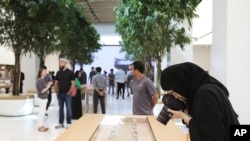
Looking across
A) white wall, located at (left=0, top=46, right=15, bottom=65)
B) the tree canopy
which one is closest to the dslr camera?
the tree canopy

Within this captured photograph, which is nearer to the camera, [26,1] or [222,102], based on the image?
[222,102]

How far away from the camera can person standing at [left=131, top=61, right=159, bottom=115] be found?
444 cm

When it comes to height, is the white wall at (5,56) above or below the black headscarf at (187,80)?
above

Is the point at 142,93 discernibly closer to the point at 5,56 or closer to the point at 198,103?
the point at 198,103

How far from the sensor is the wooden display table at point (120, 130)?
286 centimetres

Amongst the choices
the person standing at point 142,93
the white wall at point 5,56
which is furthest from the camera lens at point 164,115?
the white wall at point 5,56

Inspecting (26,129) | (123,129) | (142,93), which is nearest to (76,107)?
(26,129)

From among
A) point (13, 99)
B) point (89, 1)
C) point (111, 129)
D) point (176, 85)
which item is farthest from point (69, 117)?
point (89, 1)

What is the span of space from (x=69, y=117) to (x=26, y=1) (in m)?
3.80

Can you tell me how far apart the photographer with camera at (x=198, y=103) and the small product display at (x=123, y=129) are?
110cm

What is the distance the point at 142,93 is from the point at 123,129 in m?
1.24

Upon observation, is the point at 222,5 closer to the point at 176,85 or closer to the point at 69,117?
the point at 176,85

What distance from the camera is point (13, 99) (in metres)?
9.38

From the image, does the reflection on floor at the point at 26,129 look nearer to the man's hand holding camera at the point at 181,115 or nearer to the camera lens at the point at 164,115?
the camera lens at the point at 164,115
